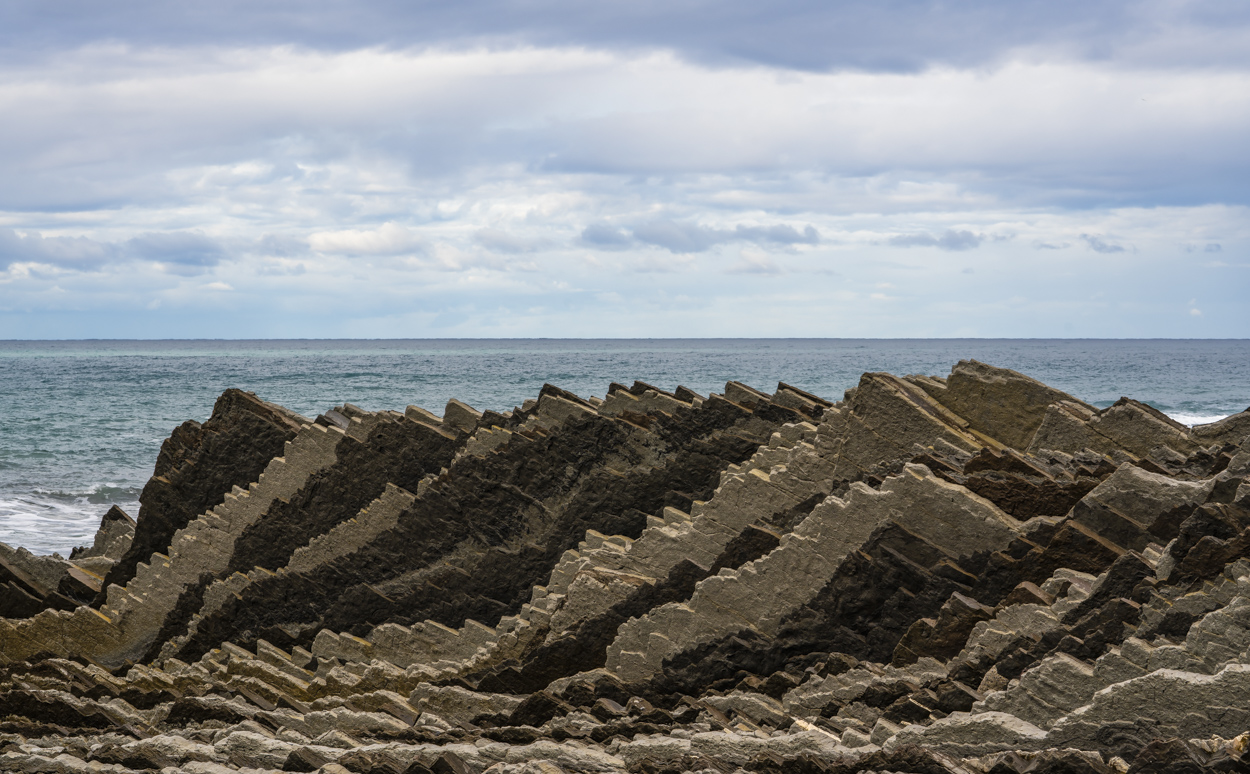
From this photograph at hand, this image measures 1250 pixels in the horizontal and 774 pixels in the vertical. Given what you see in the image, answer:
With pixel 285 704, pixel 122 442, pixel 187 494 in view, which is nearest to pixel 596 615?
pixel 285 704

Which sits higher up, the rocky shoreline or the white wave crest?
the rocky shoreline

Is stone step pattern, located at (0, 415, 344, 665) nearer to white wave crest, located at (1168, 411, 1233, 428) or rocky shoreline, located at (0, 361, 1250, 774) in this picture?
rocky shoreline, located at (0, 361, 1250, 774)

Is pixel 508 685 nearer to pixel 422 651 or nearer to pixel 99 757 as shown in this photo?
pixel 422 651

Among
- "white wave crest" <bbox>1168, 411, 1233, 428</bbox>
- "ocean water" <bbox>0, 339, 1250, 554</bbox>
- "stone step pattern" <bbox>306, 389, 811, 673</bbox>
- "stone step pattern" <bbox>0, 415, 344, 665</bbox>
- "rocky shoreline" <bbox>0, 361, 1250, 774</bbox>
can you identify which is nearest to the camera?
"rocky shoreline" <bbox>0, 361, 1250, 774</bbox>

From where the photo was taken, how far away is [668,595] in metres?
10.6

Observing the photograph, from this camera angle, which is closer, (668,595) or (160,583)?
(668,595)

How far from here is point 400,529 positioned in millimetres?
14664

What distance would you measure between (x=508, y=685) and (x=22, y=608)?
10473mm

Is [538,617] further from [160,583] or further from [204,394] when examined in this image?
[204,394]

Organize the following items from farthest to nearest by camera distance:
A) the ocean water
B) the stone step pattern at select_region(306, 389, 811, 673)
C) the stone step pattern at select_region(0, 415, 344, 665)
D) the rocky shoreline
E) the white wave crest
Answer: the white wave crest < the ocean water < the stone step pattern at select_region(0, 415, 344, 665) < the stone step pattern at select_region(306, 389, 811, 673) < the rocky shoreline

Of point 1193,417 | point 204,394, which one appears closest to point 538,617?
point 1193,417

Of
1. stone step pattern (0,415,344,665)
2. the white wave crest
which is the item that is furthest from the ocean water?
stone step pattern (0,415,344,665)

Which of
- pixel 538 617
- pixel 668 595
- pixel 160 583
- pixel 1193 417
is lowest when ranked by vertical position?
pixel 1193 417

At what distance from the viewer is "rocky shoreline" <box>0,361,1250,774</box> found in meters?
6.61
